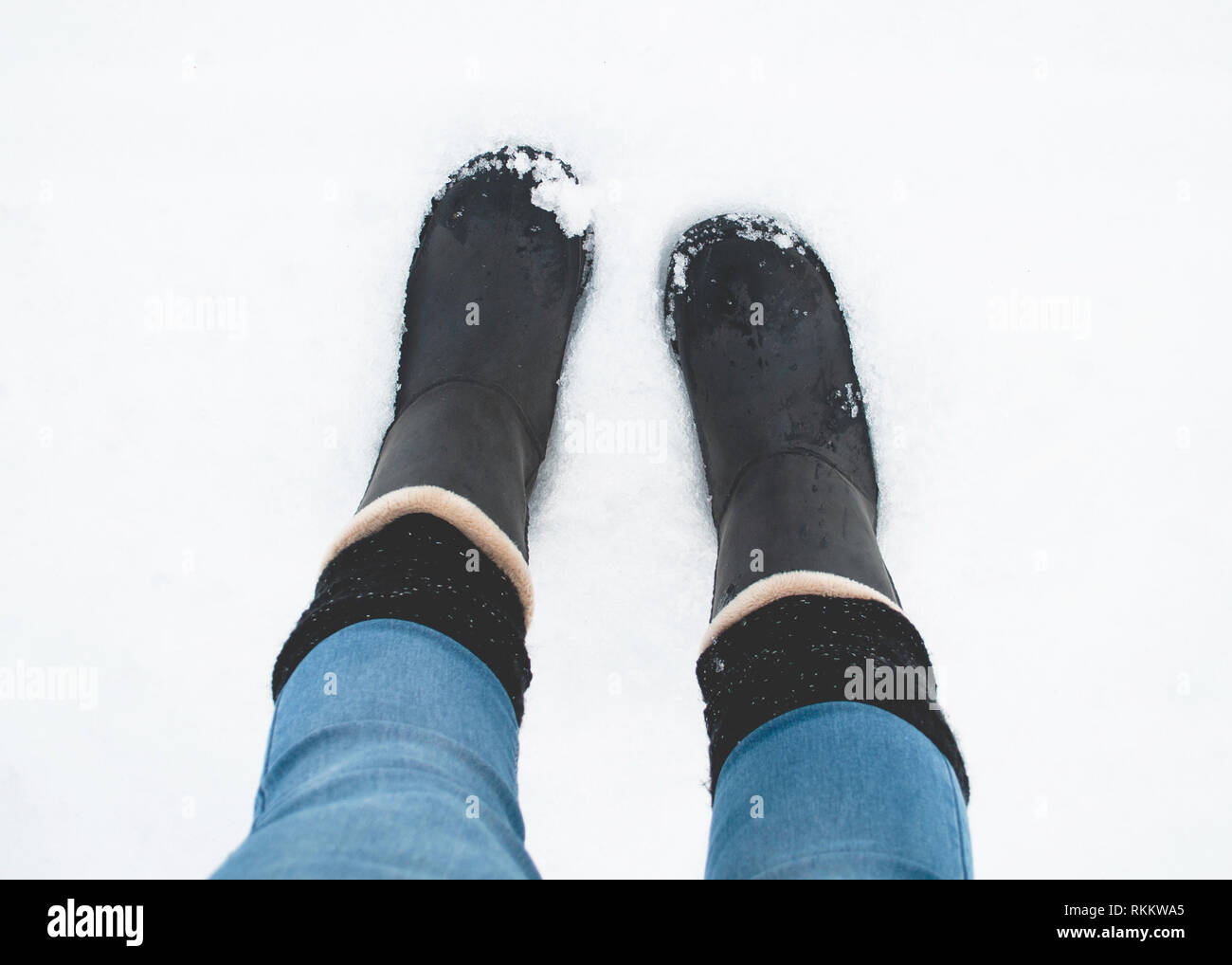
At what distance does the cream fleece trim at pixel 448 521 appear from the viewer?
25.8 inches

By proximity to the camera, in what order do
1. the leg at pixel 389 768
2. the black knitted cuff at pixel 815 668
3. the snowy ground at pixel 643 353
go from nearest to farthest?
1. the leg at pixel 389 768
2. the black knitted cuff at pixel 815 668
3. the snowy ground at pixel 643 353

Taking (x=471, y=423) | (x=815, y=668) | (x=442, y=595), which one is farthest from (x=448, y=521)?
(x=815, y=668)

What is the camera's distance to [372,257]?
0.93 meters

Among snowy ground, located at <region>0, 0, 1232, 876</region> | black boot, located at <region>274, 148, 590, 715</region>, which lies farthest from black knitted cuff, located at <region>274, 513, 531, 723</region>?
snowy ground, located at <region>0, 0, 1232, 876</region>

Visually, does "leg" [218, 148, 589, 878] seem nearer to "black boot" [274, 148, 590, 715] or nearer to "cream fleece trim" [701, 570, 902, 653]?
"black boot" [274, 148, 590, 715]

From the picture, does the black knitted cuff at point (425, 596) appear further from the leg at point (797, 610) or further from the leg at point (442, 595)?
the leg at point (797, 610)

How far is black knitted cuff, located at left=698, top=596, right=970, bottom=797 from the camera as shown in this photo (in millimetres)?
581

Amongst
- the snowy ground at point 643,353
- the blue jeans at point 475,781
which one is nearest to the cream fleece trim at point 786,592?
the blue jeans at point 475,781

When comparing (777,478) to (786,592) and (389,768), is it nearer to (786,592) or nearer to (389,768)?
(786,592)

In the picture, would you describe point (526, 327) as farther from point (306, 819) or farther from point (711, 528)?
point (306, 819)

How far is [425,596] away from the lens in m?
0.60

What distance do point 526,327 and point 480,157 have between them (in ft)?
0.65

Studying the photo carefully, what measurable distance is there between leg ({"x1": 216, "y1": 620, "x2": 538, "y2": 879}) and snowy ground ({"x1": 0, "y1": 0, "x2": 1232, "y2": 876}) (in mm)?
380

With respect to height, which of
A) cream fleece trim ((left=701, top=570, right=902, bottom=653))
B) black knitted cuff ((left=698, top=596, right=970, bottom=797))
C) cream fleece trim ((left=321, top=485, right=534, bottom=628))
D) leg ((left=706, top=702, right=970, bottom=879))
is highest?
cream fleece trim ((left=321, top=485, right=534, bottom=628))
